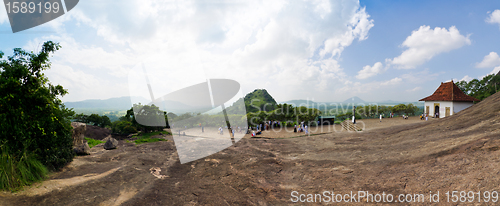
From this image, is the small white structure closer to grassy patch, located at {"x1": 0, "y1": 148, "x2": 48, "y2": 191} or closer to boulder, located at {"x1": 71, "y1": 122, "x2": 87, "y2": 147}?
grassy patch, located at {"x1": 0, "y1": 148, "x2": 48, "y2": 191}

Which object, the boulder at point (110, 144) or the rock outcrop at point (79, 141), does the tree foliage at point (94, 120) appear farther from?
the rock outcrop at point (79, 141)

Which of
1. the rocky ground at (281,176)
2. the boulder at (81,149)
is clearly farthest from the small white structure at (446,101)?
the boulder at (81,149)

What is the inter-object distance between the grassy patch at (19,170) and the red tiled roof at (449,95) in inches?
1653

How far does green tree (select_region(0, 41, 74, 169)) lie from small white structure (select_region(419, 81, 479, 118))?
41.6m

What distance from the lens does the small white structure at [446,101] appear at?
24769 millimetres

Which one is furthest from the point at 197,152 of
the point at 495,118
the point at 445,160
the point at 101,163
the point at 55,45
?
the point at 495,118

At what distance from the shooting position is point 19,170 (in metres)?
6.33

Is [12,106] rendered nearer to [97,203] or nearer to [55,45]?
[55,45]

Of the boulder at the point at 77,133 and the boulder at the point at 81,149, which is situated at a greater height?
the boulder at the point at 77,133

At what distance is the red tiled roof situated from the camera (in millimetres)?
24953

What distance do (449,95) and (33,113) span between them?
144ft

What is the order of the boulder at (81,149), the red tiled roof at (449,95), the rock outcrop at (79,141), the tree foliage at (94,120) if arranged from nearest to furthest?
the boulder at (81,149) < the rock outcrop at (79,141) < the red tiled roof at (449,95) < the tree foliage at (94,120)

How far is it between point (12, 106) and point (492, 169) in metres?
17.4

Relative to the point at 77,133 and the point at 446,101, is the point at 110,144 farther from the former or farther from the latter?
the point at 446,101
